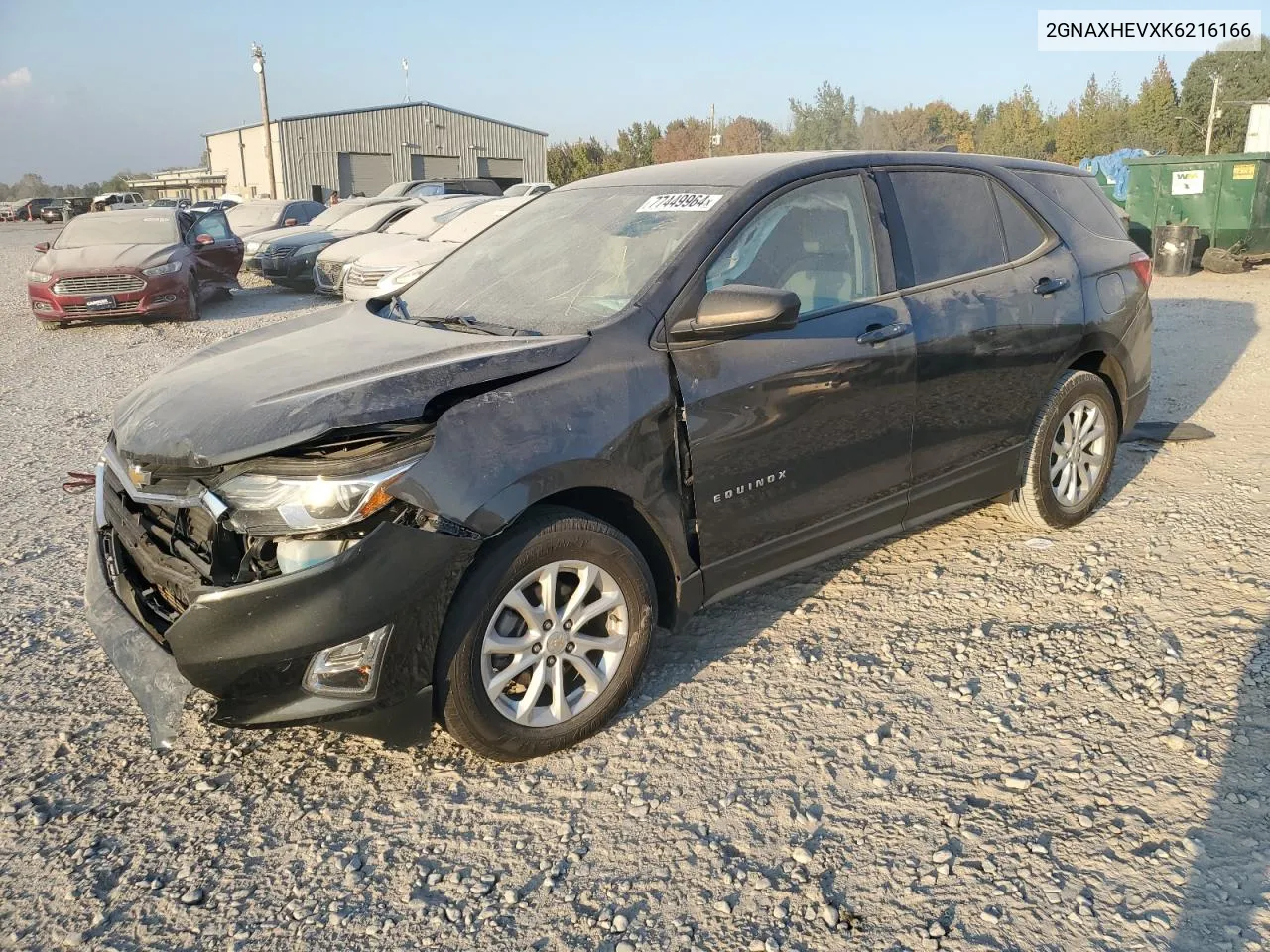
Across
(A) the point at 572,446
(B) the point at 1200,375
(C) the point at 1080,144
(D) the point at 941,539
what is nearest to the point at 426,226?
(B) the point at 1200,375

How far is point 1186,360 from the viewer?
8852 millimetres

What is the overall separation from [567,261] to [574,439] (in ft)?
3.68

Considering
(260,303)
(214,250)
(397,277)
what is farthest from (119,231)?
(397,277)

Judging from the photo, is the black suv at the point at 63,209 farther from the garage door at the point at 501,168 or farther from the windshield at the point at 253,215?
the windshield at the point at 253,215

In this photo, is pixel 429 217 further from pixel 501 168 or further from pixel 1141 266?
pixel 501 168

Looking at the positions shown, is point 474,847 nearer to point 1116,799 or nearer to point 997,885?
point 997,885

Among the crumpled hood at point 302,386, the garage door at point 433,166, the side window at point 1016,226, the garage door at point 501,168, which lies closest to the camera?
the crumpled hood at point 302,386

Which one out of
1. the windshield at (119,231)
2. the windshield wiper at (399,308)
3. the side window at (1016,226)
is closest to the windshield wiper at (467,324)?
the windshield wiper at (399,308)

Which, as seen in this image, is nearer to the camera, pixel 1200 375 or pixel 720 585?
pixel 720 585

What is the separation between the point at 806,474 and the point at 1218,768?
156cm

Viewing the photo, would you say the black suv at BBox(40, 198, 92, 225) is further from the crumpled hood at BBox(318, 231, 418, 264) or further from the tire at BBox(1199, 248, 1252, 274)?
the tire at BBox(1199, 248, 1252, 274)

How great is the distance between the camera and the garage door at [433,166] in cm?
4931

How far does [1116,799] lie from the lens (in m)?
2.77

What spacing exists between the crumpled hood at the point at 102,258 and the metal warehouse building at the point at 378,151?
103 ft
